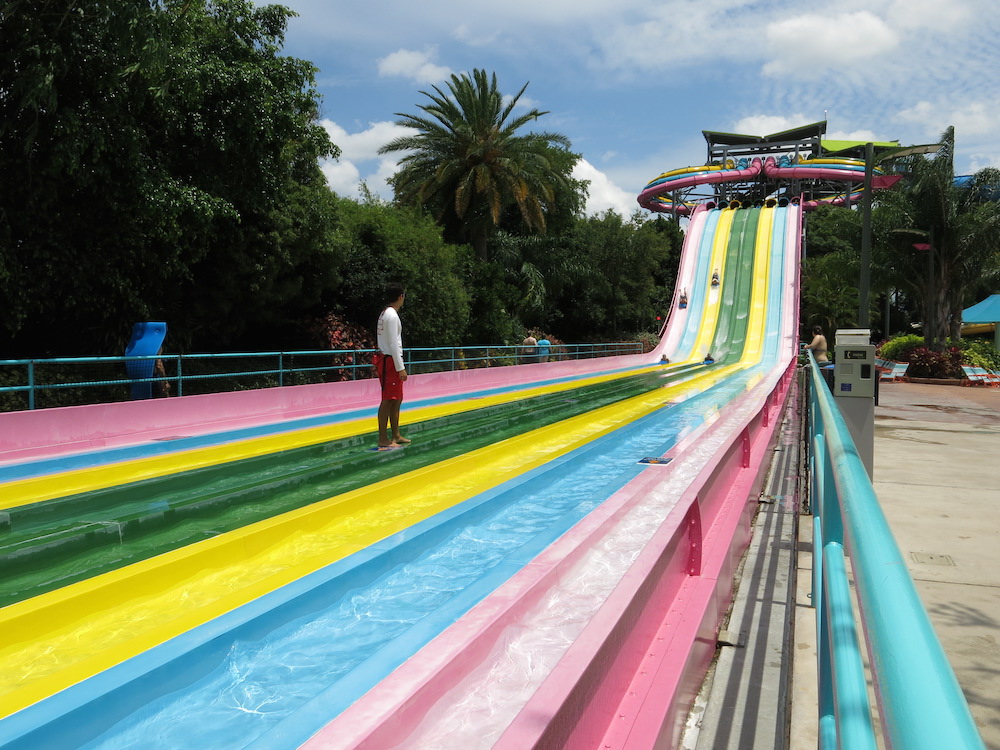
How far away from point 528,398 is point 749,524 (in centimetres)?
828

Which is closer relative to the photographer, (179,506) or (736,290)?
(179,506)

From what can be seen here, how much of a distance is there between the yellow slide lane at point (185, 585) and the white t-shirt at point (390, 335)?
1355 mm

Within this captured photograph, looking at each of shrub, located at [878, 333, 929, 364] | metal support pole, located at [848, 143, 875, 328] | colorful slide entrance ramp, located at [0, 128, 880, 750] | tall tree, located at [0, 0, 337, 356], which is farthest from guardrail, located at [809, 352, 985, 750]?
shrub, located at [878, 333, 929, 364]

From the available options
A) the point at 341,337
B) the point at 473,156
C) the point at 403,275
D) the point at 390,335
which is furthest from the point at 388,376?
the point at 473,156

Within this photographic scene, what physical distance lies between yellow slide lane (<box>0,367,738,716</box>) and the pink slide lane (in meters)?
1.31

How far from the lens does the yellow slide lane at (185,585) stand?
11.1 ft

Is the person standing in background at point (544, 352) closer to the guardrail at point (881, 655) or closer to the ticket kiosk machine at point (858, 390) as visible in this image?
the ticket kiosk machine at point (858, 390)

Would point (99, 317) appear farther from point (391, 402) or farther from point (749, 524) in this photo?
point (749, 524)

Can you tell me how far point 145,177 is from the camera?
42.2 feet

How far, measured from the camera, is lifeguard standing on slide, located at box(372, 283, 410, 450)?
7621 mm

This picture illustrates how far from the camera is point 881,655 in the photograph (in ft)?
3.15

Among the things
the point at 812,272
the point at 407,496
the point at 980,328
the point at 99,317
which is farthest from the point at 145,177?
the point at 980,328

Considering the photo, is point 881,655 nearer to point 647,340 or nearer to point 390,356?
point 390,356

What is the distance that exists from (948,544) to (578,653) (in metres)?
5.02
